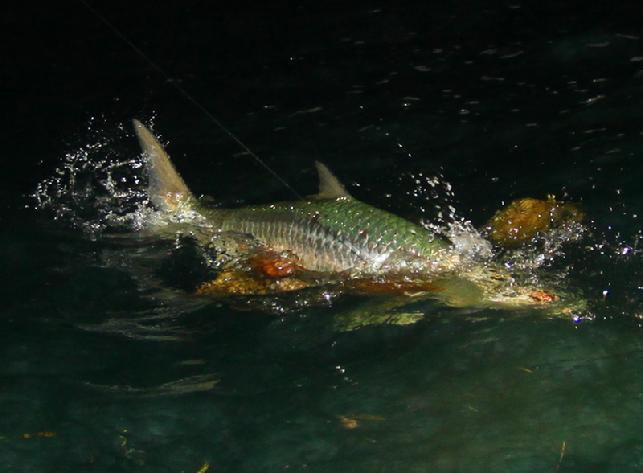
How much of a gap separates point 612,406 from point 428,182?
3.22 m

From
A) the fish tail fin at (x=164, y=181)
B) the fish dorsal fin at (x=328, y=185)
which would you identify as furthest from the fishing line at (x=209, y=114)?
the fish dorsal fin at (x=328, y=185)

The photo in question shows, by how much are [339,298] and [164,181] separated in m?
2.09

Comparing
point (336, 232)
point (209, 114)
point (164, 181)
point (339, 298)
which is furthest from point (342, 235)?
point (209, 114)

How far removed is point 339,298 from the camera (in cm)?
574

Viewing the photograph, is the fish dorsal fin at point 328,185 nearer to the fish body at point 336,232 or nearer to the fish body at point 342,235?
the fish body at point 336,232

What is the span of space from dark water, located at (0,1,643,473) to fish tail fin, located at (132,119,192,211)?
40 cm

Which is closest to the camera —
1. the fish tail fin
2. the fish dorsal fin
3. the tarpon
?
the tarpon

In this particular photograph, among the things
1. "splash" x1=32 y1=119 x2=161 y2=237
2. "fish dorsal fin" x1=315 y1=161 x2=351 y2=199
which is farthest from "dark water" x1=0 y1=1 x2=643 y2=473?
"fish dorsal fin" x1=315 y1=161 x2=351 y2=199

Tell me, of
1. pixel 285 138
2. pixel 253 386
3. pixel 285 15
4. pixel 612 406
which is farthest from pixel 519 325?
pixel 285 15

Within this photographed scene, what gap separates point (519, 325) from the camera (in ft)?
17.0

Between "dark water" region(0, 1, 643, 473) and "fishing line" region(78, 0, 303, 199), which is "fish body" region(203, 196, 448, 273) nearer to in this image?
"dark water" region(0, 1, 643, 473)

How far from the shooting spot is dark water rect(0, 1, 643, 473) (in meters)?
4.61

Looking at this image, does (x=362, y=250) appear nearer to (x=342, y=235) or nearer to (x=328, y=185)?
(x=342, y=235)

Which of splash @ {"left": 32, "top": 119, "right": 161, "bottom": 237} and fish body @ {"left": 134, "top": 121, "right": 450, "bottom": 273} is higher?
splash @ {"left": 32, "top": 119, "right": 161, "bottom": 237}
